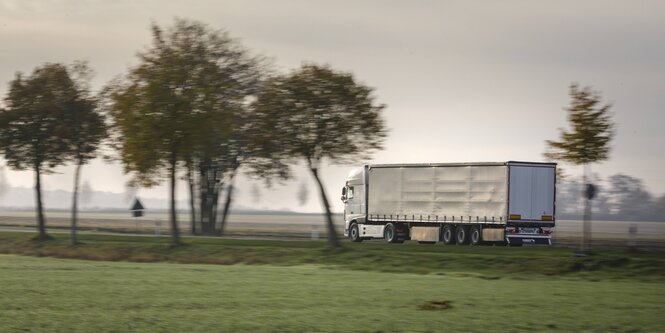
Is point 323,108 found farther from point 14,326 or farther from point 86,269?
point 14,326

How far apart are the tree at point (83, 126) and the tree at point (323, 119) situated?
45.0ft

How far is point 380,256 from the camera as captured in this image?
41719 mm

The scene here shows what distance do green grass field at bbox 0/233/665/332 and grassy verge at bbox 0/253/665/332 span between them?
0.02 metres

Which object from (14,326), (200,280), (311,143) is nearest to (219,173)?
(311,143)

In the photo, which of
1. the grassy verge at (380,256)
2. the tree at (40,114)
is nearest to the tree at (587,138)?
the grassy verge at (380,256)

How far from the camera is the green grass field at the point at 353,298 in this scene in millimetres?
17000

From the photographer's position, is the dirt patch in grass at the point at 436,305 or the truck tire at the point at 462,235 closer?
the dirt patch in grass at the point at 436,305

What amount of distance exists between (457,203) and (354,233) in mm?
8581

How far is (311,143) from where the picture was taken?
49250 mm

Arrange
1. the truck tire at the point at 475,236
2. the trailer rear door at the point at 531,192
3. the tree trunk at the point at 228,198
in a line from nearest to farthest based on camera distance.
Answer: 1. the trailer rear door at the point at 531,192
2. the truck tire at the point at 475,236
3. the tree trunk at the point at 228,198

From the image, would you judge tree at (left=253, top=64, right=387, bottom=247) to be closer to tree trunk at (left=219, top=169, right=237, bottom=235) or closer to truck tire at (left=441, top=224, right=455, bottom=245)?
truck tire at (left=441, top=224, right=455, bottom=245)

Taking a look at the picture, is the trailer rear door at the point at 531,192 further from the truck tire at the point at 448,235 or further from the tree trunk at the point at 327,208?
the tree trunk at the point at 327,208

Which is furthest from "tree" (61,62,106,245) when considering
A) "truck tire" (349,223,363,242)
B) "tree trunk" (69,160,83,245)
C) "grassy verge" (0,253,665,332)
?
"grassy verge" (0,253,665,332)

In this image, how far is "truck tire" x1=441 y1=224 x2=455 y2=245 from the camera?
52.0 metres
